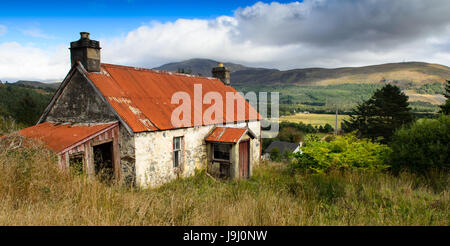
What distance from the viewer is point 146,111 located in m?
10.1

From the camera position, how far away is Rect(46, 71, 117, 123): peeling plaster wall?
9227 millimetres

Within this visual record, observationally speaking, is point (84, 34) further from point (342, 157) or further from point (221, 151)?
point (342, 157)

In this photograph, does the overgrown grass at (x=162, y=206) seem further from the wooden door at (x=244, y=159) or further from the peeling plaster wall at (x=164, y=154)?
the wooden door at (x=244, y=159)

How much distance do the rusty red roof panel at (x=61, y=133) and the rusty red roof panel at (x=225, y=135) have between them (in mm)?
4764

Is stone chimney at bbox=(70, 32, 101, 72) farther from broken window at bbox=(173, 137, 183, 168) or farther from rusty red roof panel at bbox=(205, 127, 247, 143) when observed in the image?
rusty red roof panel at bbox=(205, 127, 247, 143)

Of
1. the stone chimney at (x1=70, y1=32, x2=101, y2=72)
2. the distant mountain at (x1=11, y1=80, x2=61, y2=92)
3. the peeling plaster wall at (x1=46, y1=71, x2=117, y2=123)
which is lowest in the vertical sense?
the peeling plaster wall at (x1=46, y1=71, x2=117, y2=123)

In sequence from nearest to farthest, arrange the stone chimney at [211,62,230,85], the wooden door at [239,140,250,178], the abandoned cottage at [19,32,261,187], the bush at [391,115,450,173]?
1. the bush at [391,115,450,173]
2. the abandoned cottage at [19,32,261,187]
3. the wooden door at [239,140,250,178]
4. the stone chimney at [211,62,230,85]

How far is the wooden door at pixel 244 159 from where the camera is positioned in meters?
12.3

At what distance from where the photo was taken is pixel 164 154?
9.98 meters

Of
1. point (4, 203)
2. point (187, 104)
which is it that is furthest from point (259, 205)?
point (187, 104)

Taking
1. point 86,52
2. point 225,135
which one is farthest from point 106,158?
point 225,135

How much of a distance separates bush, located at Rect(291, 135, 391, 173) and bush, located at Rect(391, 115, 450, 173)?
546 millimetres

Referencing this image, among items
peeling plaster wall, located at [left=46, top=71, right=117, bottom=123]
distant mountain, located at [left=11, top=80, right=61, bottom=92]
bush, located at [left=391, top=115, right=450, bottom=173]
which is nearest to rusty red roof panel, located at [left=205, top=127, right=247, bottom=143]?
peeling plaster wall, located at [left=46, top=71, right=117, bottom=123]

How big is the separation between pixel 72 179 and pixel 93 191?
1.03 metres
